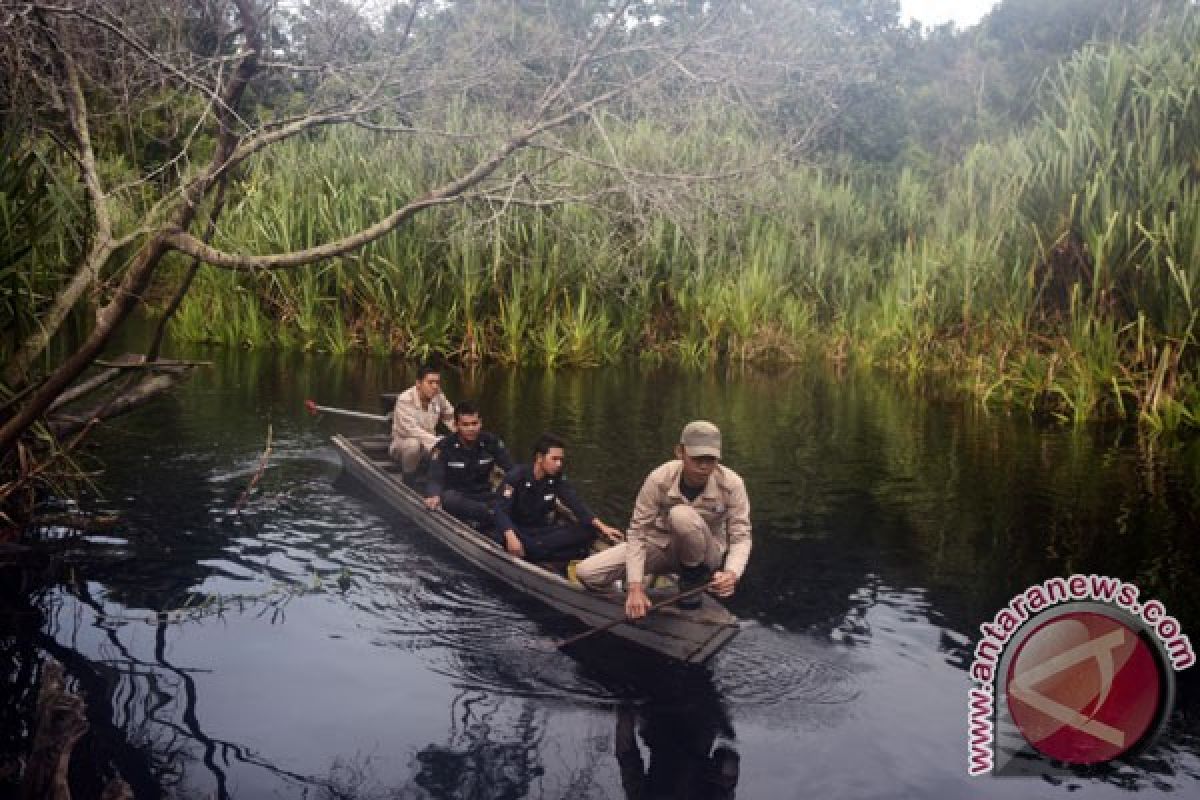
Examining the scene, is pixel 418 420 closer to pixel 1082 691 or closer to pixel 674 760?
pixel 674 760

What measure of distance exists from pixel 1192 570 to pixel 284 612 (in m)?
6.66

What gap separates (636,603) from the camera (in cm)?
701

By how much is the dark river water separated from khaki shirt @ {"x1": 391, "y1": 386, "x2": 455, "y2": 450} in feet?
2.45

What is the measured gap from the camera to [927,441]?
48.9 feet

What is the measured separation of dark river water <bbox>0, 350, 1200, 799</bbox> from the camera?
18.9 ft

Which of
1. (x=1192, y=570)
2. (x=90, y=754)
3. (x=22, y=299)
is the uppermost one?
(x=22, y=299)

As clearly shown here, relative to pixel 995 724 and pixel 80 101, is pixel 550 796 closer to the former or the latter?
pixel 995 724

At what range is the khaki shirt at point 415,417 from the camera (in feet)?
37.7

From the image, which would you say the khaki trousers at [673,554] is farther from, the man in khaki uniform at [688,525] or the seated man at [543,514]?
the seated man at [543,514]

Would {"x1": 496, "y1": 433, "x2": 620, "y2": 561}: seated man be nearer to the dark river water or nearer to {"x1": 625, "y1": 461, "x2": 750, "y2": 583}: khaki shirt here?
the dark river water

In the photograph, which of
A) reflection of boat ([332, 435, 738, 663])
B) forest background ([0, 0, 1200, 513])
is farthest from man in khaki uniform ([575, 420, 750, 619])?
forest background ([0, 0, 1200, 513])

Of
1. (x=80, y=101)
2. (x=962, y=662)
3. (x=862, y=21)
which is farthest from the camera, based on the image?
(x=862, y=21)

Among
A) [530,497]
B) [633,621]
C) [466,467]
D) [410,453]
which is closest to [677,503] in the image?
[633,621]

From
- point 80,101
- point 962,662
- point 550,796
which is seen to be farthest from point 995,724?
point 80,101
